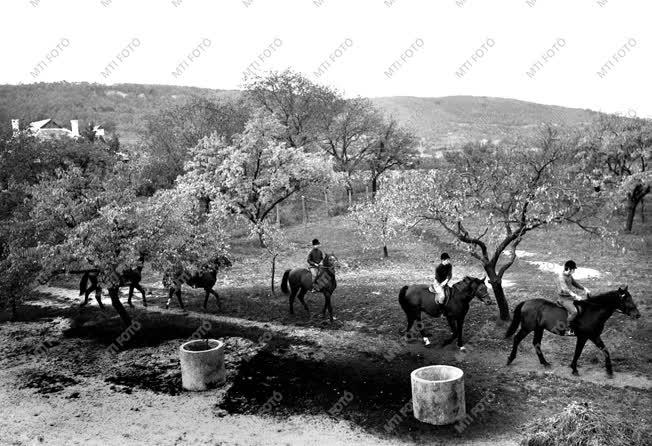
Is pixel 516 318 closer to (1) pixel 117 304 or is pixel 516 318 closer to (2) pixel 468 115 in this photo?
(1) pixel 117 304

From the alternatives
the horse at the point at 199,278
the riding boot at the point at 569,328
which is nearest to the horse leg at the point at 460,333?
the riding boot at the point at 569,328

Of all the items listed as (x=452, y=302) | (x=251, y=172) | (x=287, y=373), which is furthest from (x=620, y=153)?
(x=287, y=373)

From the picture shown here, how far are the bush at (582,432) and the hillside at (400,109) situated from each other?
4367 inches

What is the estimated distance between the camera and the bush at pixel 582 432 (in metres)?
7.21

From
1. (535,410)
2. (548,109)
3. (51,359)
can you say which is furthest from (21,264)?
(548,109)

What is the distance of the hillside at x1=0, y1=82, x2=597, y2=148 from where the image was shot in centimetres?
12456

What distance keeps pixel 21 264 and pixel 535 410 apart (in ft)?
55.0

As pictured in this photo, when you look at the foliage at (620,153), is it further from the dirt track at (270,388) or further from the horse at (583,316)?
the dirt track at (270,388)

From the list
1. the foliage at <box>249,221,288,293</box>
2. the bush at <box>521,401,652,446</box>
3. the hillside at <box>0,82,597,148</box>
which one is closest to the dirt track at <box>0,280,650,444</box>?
the bush at <box>521,401,652,446</box>

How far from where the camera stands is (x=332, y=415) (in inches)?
459

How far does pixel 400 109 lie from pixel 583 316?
482 feet

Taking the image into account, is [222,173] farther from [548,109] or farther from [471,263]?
[548,109]

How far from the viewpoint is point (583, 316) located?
1275 cm

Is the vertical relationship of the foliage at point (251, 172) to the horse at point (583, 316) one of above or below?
above
